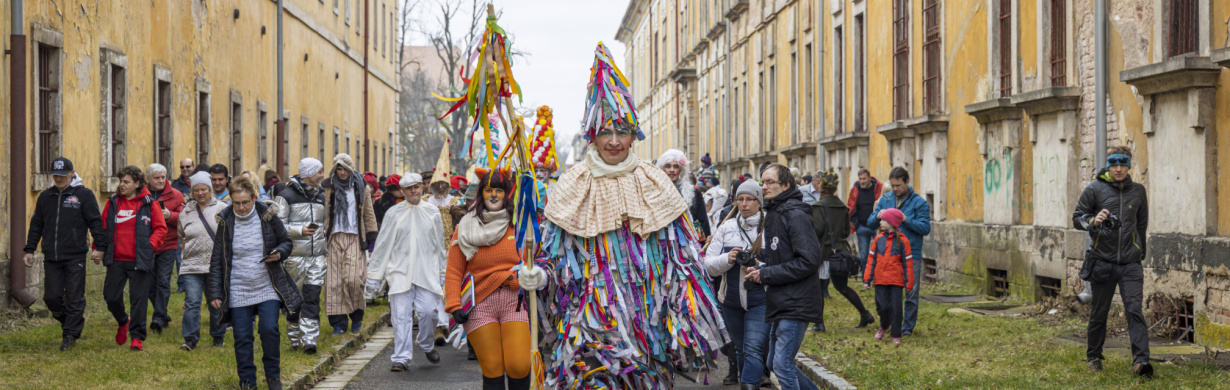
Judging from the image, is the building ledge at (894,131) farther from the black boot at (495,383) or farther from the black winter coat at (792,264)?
the black boot at (495,383)

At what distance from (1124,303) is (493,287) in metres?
4.92

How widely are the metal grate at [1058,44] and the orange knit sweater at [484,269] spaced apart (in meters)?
8.90

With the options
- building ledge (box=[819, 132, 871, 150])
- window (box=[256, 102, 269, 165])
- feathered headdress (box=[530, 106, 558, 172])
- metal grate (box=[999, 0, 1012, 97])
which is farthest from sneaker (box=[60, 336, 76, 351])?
window (box=[256, 102, 269, 165])

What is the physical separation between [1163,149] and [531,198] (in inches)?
274

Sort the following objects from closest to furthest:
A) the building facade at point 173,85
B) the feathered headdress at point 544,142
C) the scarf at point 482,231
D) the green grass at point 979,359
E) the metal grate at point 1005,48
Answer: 1. the scarf at point 482,231
2. the green grass at point 979,359
3. the building facade at point 173,85
4. the feathered headdress at point 544,142
5. the metal grate at point 1005,48

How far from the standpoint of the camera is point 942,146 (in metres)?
18.1

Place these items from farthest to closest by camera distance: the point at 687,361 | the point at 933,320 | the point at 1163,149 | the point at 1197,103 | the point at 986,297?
the point at 986,297
the point at 933,320
the point at 1163,149
the point at 1197,103
the point at 687,361

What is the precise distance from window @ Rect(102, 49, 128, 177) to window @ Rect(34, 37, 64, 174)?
175cm

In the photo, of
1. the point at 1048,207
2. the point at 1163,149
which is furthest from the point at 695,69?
the point at 1163,149

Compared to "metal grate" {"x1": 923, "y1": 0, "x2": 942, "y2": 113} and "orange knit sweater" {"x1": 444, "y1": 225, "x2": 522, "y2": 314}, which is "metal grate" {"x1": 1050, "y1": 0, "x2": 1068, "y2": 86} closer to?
"metal grate" {"x1": 923, "y1": 0, "x2": 942, "y2": 113}

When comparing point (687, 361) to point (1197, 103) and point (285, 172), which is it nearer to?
point (1197, 103)

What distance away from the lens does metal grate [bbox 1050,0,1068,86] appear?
556 inches

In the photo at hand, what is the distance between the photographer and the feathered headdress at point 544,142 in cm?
1503

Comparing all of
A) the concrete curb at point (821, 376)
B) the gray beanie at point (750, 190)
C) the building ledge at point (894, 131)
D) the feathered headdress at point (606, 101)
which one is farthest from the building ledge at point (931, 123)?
the feathered headdress at point (606, 101)
